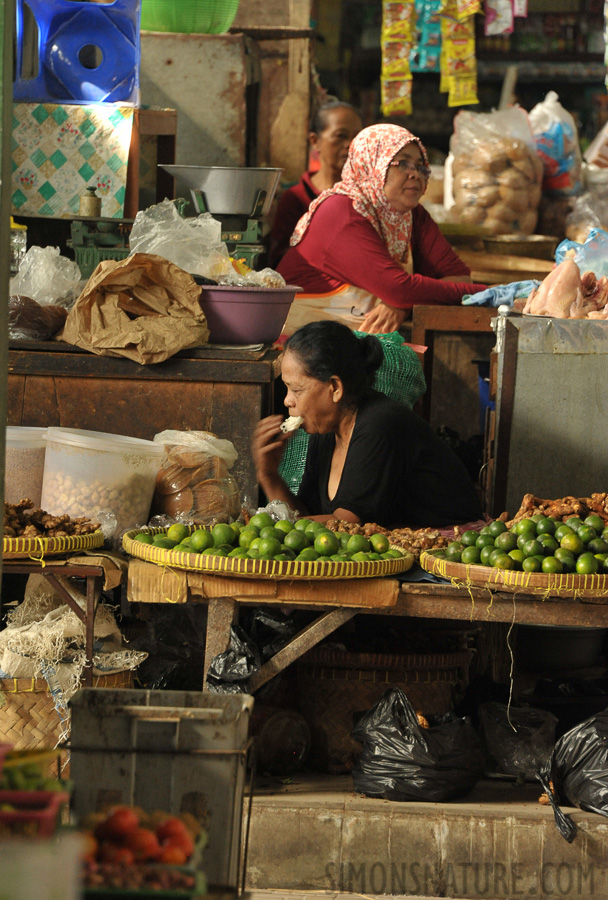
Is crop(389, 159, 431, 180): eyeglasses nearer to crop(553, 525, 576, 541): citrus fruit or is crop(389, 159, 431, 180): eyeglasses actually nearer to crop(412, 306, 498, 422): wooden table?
crop(412, 306, 498, 422): wooden table

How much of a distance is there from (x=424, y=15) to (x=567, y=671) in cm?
508

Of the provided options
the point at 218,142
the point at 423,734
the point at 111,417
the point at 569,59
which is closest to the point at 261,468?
the point at 111,417

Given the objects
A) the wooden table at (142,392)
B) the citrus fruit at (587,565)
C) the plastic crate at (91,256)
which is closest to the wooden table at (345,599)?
the citrus fruit at (587,565)

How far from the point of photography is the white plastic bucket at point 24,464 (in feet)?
11.1

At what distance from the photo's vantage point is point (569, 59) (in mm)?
8617

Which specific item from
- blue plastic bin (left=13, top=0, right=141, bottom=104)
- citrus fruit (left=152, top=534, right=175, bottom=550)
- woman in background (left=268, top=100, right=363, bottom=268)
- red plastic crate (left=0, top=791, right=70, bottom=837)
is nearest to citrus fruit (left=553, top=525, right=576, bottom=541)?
citrus fruit (left=152, top=534, right=175, bottom=550)

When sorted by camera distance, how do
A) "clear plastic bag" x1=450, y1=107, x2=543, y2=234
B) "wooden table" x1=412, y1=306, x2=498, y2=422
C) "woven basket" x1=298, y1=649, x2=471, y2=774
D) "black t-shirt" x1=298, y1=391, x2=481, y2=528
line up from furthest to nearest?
"clear plastic bag" x1=450, y1=107, x2=543, y2=234 < "wooden table" x1=412, y1=306, x2=498, y2=422 < "black t-shirt" x1=298, y1=391, x2=481, y2=528 < "woven basket" x1=298, y1=649, x2=471, y2=774

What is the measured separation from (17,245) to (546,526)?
8.68ft

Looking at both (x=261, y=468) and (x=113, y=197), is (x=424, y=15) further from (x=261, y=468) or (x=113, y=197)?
(x=261, y=468)

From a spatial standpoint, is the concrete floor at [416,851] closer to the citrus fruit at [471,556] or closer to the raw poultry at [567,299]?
the citrus fruit at [471,556]

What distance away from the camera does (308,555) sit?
9.80 ft

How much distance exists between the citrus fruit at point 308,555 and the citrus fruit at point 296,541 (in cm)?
2

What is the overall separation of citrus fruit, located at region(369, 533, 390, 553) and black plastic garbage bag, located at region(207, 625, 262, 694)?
46 cm

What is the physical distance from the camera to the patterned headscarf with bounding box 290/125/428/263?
5266 mm
